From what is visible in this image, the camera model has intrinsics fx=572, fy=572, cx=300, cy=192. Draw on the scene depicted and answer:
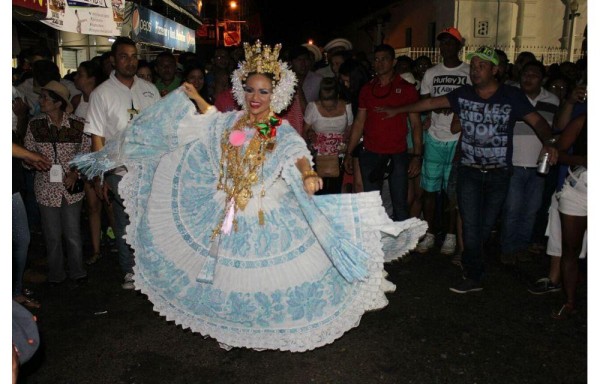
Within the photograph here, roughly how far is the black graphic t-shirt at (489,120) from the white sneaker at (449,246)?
1542mm

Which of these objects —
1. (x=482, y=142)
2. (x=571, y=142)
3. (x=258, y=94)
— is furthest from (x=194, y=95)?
(x=571, y=142)

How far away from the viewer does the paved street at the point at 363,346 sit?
4.28 metres

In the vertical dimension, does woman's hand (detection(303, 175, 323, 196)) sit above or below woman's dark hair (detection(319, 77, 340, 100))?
below

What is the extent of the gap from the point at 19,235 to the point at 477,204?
4.28 meters

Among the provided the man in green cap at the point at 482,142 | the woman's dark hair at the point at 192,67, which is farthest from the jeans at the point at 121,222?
the man in green cap at the point at 482,142

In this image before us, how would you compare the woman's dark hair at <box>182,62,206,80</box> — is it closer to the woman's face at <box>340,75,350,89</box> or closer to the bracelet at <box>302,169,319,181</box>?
the woman's face at <box>340,75,350,89</box>

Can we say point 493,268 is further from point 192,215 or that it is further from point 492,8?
point 492,8

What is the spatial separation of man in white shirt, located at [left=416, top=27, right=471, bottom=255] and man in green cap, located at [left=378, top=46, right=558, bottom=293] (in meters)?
1.18

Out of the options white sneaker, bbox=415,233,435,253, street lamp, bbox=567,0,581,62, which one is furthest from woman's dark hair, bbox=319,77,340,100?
street lamp, bbox=567,0,581,62

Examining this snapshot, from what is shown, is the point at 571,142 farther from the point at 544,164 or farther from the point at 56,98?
the point at 56,98

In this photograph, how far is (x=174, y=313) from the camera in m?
4.33

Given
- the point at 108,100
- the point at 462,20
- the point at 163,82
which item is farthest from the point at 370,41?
the point at 108,100

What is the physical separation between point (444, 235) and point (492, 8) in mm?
25003

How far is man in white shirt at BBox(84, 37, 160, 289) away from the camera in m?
5.64
